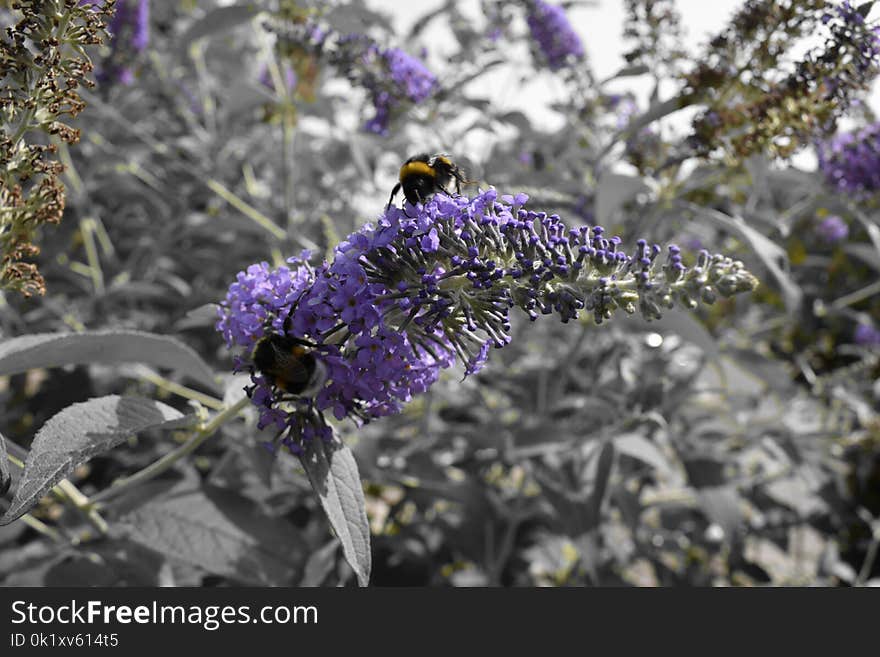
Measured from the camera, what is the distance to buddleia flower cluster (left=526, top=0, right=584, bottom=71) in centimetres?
447

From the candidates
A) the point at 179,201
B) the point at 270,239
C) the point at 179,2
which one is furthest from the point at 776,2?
the point at 179,2

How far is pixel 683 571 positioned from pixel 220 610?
395 cm

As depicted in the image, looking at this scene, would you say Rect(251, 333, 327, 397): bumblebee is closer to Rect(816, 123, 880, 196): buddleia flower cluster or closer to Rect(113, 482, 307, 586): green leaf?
Rect(113, 482, 307, 586): green leaf

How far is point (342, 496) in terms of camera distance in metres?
1.77

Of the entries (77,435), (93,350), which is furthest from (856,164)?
(77,435)

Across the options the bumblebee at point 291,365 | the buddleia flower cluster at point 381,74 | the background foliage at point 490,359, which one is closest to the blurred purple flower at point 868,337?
the background foliage at point 490,359

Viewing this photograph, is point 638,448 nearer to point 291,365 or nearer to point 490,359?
point 490,359

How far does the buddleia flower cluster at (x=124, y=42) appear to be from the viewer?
444cm

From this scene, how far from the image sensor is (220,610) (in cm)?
241

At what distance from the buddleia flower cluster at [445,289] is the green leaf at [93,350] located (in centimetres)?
32

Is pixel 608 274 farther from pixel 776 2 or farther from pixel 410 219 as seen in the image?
pixel 776 2

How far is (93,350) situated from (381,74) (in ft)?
7.50

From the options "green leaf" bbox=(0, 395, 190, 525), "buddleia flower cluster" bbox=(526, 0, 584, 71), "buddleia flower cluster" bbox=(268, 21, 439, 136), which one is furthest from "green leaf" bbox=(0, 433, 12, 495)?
"buddleia flower cluster" bbox=(526, 0, 584, 71)

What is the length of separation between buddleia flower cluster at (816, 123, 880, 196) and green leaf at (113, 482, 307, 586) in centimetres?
318
